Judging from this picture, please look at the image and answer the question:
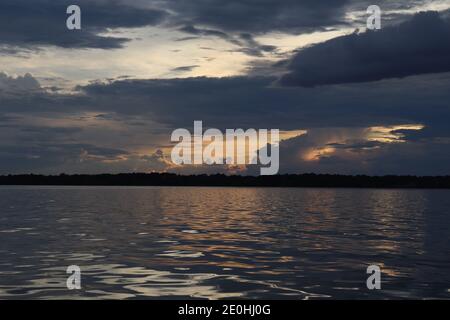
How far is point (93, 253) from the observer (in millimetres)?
34000

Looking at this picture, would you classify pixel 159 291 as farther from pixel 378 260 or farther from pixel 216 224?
pixel 216 224

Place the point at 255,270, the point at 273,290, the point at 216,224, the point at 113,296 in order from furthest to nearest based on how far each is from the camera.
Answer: the point at 216,224 → the point at 255,270 → the point at 273,290 → the point at 113,296

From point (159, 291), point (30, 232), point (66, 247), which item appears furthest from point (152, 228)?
point (159, 291)

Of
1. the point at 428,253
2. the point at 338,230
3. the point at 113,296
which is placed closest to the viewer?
the point at 113,296

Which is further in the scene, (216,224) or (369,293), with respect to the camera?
(216,224)

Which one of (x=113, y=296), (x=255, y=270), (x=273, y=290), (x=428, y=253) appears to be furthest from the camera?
(x=428, y=253)

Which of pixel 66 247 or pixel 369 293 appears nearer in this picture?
pixel 369 293

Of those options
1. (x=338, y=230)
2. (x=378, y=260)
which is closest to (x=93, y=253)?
(x=378, y=260)

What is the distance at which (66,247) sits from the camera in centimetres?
3681

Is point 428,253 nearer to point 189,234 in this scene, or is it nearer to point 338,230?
point 338,230

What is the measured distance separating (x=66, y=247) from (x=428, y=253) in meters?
24.9

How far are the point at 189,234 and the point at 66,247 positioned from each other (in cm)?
1254
